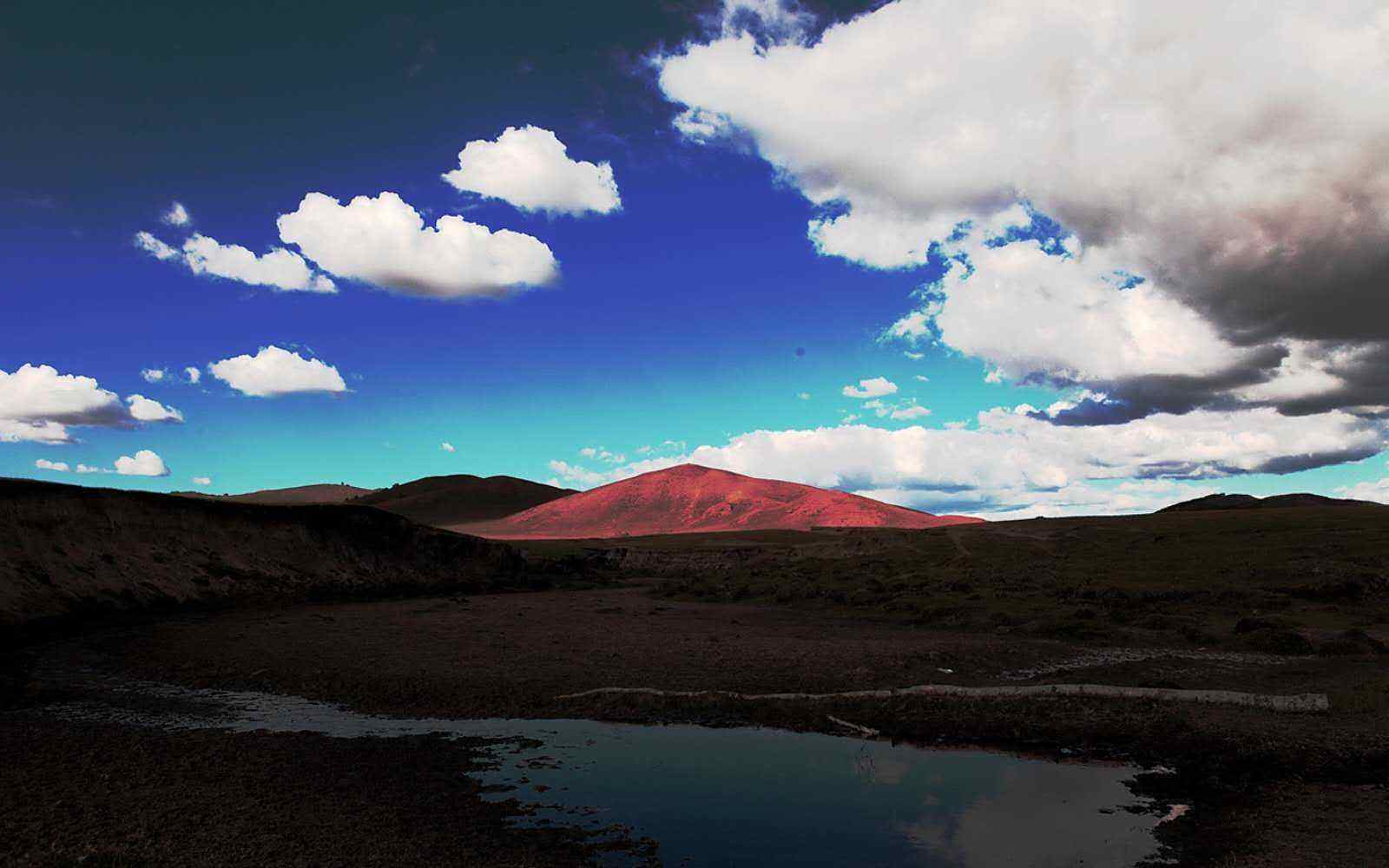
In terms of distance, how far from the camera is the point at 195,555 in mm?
42250

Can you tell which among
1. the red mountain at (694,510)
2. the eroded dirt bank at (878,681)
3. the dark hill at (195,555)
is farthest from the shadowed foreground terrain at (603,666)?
the red mountain at (694,510)

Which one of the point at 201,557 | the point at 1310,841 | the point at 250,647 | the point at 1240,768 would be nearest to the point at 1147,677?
the point at 1240,768

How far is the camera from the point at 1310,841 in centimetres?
983

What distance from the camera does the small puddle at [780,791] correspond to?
10406 mm

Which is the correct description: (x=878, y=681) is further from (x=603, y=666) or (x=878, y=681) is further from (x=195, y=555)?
(x=195, y=555)

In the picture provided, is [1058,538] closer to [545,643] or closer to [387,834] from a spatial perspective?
[545,643]

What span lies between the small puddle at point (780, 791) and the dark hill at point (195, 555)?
20.9 m

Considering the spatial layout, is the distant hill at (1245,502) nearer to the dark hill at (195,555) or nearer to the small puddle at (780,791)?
the dark hill at (195,555)

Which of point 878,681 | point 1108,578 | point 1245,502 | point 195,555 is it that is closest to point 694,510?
point 1245,502

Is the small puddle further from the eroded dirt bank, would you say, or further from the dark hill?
the dark hill

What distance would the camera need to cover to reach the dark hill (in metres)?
32.4

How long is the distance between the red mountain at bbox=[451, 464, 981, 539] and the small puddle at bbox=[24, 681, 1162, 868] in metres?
133

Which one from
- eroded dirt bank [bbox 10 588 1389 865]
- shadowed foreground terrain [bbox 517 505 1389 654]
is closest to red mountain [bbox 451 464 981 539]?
shadowed foreground terrain [bbox 517 505 1389 654]

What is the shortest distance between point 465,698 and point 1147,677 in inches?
686
